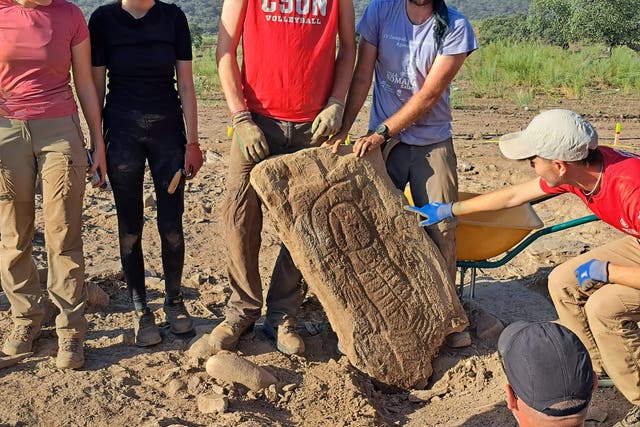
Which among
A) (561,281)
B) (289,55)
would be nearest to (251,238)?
(289,55)

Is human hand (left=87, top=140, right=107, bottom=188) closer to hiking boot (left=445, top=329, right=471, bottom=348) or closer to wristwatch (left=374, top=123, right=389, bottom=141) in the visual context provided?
wristwatch (left=374, top=123, right=389, bottom=141)

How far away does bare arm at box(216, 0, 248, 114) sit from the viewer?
3486mm

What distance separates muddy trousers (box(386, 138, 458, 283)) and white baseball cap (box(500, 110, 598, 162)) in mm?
807

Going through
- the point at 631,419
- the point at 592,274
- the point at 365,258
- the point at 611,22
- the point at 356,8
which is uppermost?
the point at 592,274

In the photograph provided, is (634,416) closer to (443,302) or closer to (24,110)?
(443,302)

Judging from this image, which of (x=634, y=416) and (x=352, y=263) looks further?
(x=352, y=263)

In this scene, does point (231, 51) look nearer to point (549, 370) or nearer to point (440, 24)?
point (440, 24)

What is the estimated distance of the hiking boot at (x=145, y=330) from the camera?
3.90 meters

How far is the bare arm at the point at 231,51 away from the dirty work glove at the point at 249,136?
0.14ft

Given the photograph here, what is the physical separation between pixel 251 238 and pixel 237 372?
0.67 m

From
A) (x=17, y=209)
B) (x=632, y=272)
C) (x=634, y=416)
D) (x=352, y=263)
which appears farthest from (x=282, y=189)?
(x=634, y=416)

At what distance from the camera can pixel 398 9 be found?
3662 millimetres

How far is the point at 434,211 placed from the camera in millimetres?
3645

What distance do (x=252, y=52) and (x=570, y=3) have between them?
1956cm
